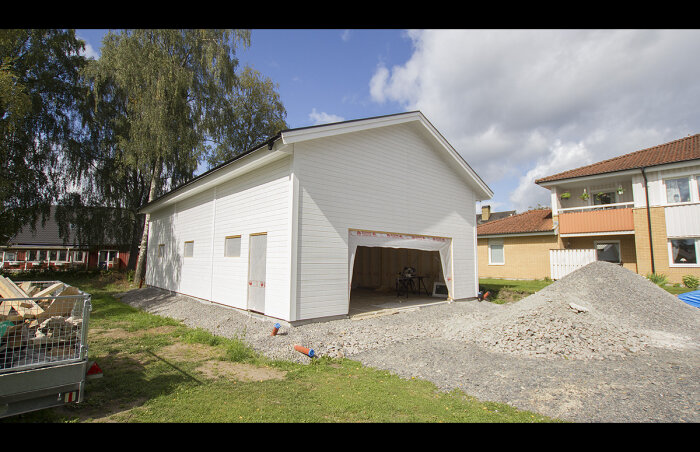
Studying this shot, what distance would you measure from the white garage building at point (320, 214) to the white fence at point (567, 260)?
8.51 metres

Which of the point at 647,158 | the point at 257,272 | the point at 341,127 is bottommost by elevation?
the point at 257,272

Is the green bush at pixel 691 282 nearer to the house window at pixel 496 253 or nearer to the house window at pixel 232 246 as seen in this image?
the house window at pixel 496 253

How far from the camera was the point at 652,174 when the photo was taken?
16047 millimetres

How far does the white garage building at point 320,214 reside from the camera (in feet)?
25.9

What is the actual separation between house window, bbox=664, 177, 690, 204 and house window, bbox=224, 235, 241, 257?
63.0 feet

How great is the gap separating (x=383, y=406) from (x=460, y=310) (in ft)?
23.9

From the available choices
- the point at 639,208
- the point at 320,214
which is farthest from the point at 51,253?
the point at 639,208

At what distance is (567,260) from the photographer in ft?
60.0

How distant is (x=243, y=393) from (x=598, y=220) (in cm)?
1950

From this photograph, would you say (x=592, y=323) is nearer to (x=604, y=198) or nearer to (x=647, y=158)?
(x=647, y=158)

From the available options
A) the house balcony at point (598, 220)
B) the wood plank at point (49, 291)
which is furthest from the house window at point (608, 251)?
the wood plank at point (49, 291)

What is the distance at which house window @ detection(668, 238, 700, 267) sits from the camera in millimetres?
14906
